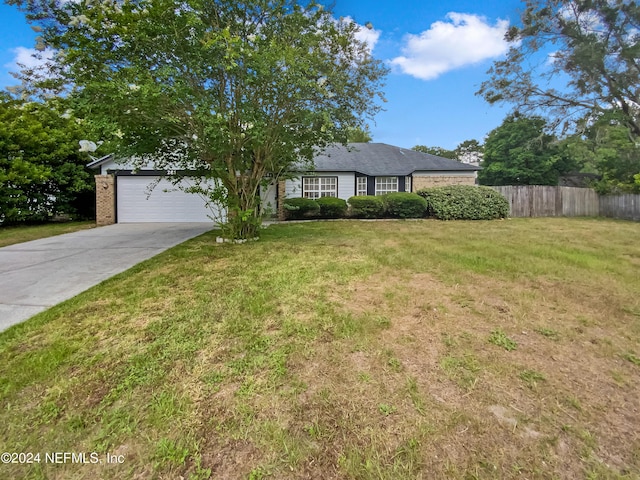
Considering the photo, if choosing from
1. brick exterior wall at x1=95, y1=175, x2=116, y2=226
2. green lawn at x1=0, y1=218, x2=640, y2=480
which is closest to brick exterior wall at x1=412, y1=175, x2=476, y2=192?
green lawn at x1=0, y1=218, x2=640, y2=480

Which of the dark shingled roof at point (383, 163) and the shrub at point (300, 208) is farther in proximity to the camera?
the dark shingled roof at point (383, 163)

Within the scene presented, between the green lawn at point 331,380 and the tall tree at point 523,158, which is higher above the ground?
the tall tree at point 523,158

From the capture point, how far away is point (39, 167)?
11992mm

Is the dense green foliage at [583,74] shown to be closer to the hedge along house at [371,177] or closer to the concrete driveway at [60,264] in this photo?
the hedge along house at [371,177]

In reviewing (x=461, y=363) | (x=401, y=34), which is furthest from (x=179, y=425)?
(x=401, y=34)

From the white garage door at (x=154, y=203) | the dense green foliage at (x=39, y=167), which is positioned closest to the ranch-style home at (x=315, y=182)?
the white garage door at (x=154, y=203)

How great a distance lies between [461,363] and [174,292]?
→ 11.1ft

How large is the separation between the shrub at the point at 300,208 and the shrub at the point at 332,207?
A: 0.89 ft

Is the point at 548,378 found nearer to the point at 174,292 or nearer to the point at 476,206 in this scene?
the point at 174,292

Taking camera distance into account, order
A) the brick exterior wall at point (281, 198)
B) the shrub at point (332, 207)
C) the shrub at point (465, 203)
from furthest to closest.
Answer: the brick exterior wall at point (281, 198), the shrub at point (332, 207), the shrub at point (465, 203)

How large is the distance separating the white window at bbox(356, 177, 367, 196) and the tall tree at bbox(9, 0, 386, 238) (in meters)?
8.17

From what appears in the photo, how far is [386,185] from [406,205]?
258 cm

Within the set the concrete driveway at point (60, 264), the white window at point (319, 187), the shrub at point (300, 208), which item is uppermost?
the white window at point (319, 187)

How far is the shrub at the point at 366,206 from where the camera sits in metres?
13.9
